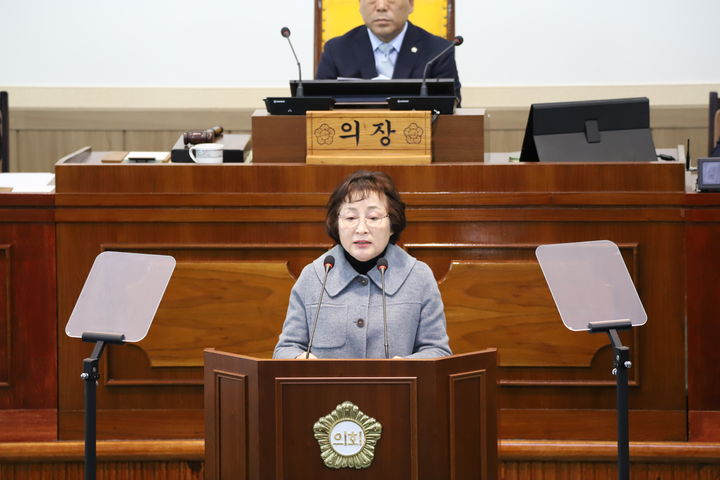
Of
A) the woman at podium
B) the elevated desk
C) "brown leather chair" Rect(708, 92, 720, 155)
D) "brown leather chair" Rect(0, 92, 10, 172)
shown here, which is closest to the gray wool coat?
the woman at podium

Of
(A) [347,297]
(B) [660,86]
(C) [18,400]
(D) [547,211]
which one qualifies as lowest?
(C) [18,400]

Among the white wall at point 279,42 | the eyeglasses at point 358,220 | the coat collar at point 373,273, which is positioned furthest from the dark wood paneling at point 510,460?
the white wall at point 279,42

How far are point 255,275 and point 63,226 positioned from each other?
0.57 m

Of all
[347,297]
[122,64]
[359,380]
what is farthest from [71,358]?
[122,64]

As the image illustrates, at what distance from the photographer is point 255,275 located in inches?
129

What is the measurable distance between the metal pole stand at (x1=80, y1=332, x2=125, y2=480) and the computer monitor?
1.49m

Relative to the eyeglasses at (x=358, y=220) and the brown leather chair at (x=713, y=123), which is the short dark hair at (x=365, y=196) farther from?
the brown leather chair at (x=713, y=123)

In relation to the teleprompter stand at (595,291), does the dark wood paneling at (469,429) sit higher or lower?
lower

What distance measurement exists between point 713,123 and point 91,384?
334 centimetres

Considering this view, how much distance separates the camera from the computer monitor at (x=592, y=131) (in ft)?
11.1

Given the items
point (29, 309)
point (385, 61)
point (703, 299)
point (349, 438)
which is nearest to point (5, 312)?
point (29, 309)

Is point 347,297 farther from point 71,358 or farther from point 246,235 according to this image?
point 71,358

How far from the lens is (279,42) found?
6000 millimetres

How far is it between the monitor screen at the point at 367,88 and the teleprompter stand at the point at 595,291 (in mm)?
1049
